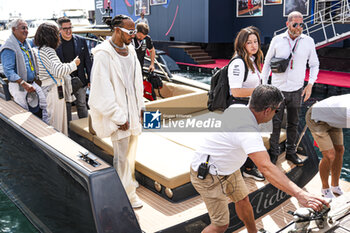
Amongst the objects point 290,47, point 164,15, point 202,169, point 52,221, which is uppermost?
point 164,15

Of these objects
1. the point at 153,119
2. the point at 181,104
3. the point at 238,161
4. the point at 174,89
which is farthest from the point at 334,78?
the point at 238,161

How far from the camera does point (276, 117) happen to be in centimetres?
333

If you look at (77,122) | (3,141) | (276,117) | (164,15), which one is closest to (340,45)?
(164,15)

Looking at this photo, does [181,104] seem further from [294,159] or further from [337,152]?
[337,152]

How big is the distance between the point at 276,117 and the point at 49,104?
2193 millimetres

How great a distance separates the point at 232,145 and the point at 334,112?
1.38 m

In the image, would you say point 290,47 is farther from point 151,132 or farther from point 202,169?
point 202,169

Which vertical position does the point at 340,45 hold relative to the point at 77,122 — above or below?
above

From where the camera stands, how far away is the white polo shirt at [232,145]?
1.76 m

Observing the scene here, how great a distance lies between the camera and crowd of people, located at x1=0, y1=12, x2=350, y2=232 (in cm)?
187

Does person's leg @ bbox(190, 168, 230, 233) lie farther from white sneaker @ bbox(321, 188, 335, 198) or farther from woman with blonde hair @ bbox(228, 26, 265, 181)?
white sneaker @ bbox(321, 188, 335, 198)

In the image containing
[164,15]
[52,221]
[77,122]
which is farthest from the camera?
[164,15]

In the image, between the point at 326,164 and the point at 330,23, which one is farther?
the point at 330,23

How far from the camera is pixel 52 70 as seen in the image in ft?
10.3
